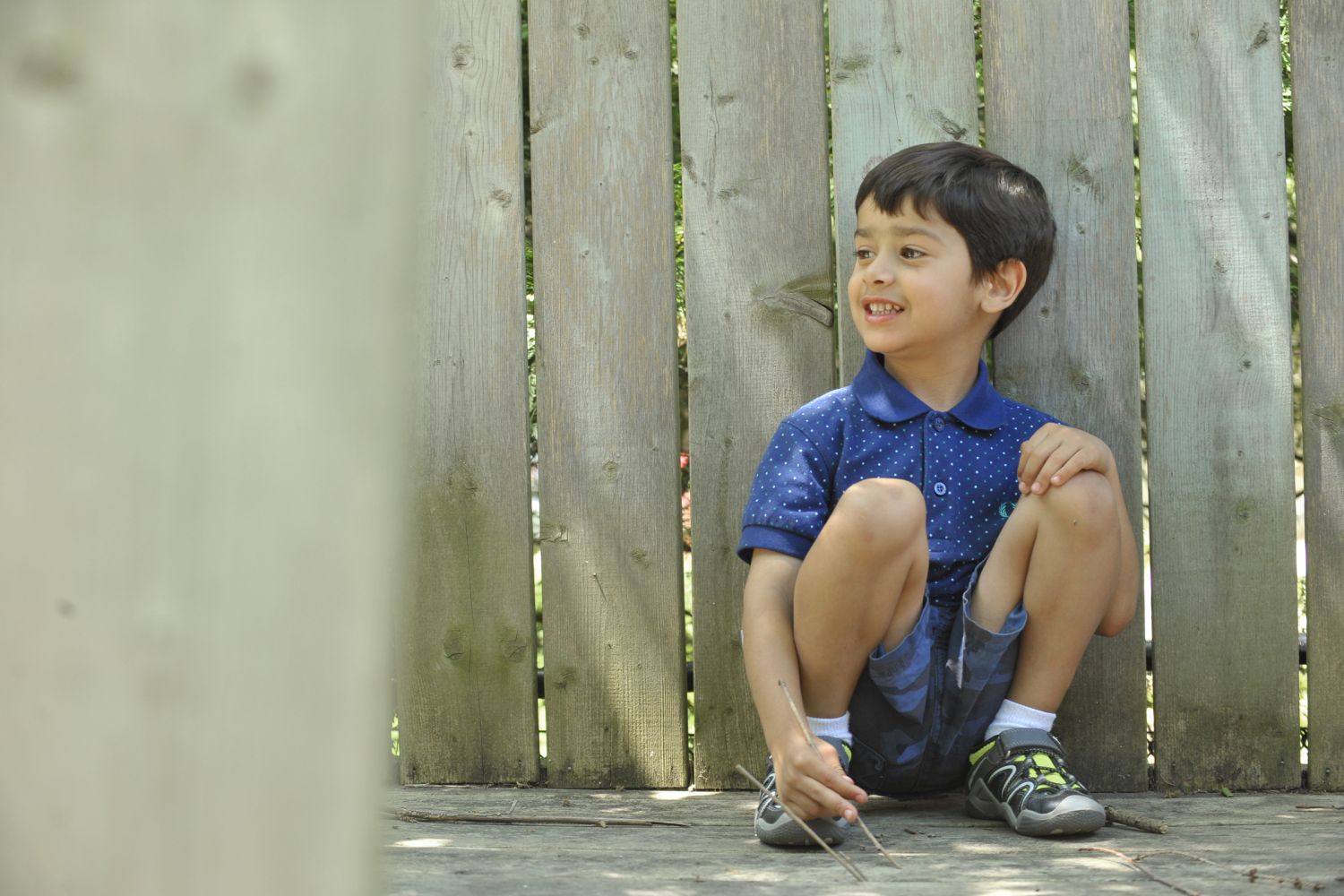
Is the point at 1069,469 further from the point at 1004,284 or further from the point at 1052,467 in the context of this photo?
the point at 1004,284

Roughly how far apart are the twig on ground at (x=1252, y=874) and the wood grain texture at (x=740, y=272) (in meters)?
0.81

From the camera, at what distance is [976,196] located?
2.50 meters

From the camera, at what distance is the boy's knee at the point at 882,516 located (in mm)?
2234

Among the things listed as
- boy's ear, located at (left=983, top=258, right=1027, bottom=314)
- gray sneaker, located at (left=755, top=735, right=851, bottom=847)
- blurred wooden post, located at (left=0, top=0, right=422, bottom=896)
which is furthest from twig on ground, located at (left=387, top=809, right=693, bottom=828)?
blurred wooden post, located at (left=0, top=0, right=422, bottom=896)

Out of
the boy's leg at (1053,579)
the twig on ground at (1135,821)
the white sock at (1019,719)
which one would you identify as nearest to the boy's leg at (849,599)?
the boy's leg at (1053,579)

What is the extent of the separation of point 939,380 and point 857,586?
0.52 metres

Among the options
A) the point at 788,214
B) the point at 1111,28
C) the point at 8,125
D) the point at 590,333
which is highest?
the point at 1111,28

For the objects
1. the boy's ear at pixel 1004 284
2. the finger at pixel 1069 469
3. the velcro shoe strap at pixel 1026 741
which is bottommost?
the velcro shoe strap at pixel 1026 741

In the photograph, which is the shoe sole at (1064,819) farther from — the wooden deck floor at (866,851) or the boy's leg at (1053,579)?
the boy's leg at (1053,579)

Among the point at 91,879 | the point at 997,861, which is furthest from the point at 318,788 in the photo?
the point at 997,861

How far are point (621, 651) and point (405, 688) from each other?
442mm

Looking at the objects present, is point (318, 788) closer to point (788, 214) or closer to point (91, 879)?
point (91, 879)

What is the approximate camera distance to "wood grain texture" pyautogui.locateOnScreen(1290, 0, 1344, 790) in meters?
2.60

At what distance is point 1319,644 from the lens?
8.56 ft
